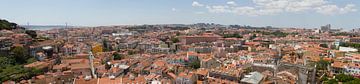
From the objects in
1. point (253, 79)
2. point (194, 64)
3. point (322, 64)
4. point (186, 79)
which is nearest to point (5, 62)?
point (186, 79)

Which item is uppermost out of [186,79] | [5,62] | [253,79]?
[5,62]

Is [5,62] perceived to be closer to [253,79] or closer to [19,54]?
[19,54]

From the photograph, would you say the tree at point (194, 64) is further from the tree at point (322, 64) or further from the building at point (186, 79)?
the tree at point (322, 64)

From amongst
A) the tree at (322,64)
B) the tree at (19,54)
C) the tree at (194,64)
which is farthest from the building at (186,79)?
the tree at (19,54)

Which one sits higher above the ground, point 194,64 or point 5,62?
point 5,62

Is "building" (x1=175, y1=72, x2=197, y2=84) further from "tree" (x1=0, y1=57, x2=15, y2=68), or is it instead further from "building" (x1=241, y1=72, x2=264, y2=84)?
"tree" (x1=0, y1=57, x2=15, y2=68)

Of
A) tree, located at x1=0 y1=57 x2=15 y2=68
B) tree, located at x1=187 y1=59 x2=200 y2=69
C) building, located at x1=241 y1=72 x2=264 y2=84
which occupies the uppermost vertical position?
tree, located at x1=0 y1=57 x2=15 y2=68

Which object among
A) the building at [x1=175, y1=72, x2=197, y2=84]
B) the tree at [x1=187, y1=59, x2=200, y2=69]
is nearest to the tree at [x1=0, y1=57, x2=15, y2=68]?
the building at [x1=175, y1=72, x2=197, y2=84]

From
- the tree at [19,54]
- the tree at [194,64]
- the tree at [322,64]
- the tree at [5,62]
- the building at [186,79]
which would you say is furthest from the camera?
the tree at [194,64]

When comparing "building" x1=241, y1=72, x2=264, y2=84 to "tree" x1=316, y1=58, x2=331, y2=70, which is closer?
"building" x1=241, y1=72, x2=264, y2=84

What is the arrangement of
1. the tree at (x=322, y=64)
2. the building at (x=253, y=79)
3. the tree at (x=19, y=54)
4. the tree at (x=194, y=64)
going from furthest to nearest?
the tree at (x=194, y=64)
the tree at (x=19, y=54)
the tree at (x=322, y=64)
the building at (x=253, y=79)

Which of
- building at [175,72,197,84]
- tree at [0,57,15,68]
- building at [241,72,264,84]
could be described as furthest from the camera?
tree at [0,57,15,68]
